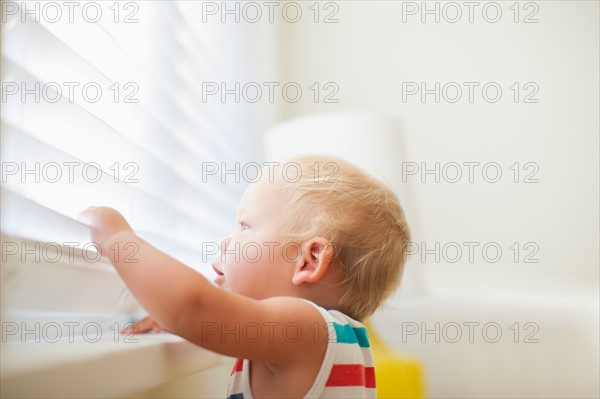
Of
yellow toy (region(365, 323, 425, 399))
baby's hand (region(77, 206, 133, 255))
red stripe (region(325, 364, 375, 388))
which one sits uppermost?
baby's hand (region(77, 206, 133, 255))

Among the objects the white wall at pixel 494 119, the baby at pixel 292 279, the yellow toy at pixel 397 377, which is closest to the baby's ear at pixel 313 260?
the baby at pixel 292 279

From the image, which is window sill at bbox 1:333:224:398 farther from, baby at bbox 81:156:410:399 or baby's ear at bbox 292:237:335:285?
baby's ear at bbox 292:237:335:285

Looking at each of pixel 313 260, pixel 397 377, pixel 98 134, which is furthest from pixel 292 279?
pixel 397 377

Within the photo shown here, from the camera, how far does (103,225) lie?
69cm

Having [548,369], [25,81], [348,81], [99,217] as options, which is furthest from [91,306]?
[348,81]

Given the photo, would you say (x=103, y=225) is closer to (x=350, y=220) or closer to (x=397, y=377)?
(x=350, y=220)

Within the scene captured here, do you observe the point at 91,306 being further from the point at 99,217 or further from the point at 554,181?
the point at 554,181

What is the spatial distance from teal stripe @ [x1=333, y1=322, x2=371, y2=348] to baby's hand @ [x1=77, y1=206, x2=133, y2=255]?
262 mm

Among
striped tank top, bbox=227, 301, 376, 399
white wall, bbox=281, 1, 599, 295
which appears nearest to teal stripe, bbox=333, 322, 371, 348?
striped tank top, bbox=227, 301, 376, 399

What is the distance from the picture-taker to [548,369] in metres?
1.73

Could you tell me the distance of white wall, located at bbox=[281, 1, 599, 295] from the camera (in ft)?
7.07

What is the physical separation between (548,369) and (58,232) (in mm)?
1428

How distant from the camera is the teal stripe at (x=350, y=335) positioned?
0.74 m

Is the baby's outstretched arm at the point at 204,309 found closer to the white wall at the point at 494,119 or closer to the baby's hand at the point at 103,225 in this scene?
the baby's hand at the point at 103,225
